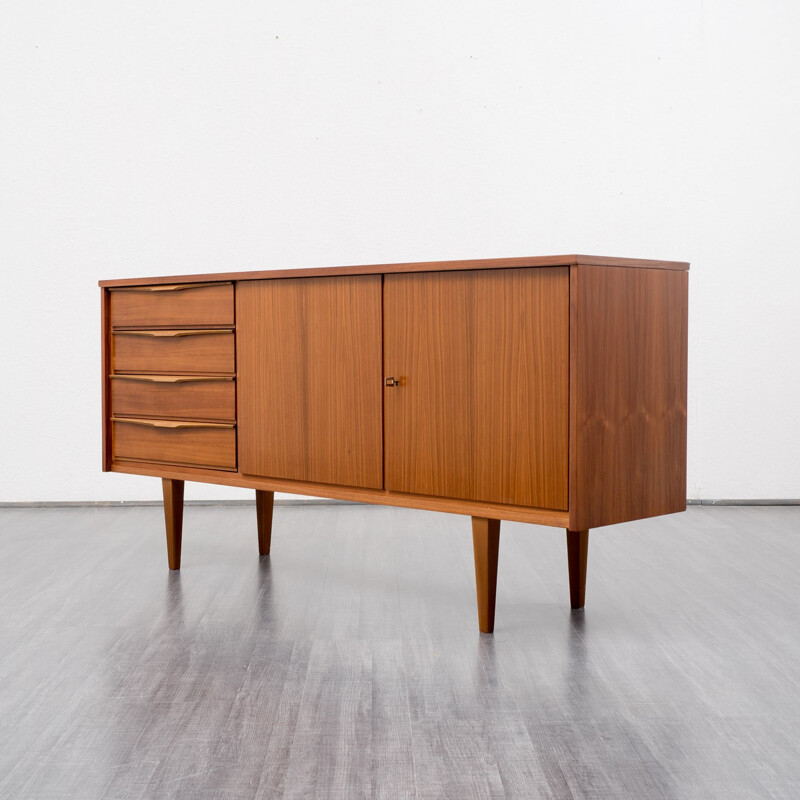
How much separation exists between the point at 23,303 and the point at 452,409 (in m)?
2.63

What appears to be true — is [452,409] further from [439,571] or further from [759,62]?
[759,62]

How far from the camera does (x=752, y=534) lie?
3.58 m

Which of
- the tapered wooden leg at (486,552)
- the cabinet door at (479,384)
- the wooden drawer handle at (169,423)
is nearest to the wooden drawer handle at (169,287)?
the wooden drawer handle at (169,423)

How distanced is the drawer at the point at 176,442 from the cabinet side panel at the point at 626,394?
1.08 meters

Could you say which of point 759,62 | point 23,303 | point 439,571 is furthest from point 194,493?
point 759,62

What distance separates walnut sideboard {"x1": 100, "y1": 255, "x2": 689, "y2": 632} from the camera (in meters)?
2.15

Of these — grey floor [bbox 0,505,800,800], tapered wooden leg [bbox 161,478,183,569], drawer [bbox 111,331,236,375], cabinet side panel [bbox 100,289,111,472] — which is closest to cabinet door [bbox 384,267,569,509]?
grey floor [bbox 0,505,800,800]

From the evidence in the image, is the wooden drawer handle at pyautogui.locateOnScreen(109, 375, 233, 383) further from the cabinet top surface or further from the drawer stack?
the cabinet top surface

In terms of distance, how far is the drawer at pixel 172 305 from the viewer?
2.80 meters

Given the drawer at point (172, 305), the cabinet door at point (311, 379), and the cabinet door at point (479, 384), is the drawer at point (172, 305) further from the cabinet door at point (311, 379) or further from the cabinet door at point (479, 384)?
the cabinet door at point (479, 384)

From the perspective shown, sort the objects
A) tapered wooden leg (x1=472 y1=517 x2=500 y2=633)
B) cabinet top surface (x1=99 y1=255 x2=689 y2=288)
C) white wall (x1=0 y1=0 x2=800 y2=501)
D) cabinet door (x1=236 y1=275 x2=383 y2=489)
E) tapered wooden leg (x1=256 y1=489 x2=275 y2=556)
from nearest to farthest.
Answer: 1. cabinet top surface (x1=99 y1=255 x2=689 y2=288)
2. tapered wooden leg (x1=472 y1=517 x2=500 y2=633)
3. cabinet door (x1=236 y1=275 x2=383 y2=489)
4. tapered wooden leg (x1=256 y1=489 x2=275 y2=556)
5. white wall (x1=0 y1=0 x2=800 y2=501)

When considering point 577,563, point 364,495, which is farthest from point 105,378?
point 577,563

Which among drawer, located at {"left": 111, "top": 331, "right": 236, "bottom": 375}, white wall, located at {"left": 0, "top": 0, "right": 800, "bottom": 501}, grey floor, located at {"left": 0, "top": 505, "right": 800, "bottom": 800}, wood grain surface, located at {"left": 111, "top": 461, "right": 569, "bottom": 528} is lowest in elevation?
grey floor, located at {"left": 0, "top": 505, "right": 800, "bottom": 800}

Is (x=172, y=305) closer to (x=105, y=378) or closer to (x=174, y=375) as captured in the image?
(x=174, y=375)
